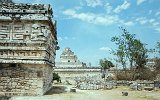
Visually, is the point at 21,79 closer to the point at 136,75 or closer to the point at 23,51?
the point at 23,51

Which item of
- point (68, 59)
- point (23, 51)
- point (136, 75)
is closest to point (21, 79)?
point (23, 51)

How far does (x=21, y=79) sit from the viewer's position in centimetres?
1614

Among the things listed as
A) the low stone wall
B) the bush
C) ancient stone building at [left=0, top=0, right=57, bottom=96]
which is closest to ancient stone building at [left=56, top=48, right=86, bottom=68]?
the bush

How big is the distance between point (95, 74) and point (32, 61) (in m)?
29.6

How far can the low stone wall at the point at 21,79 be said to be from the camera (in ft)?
52.5

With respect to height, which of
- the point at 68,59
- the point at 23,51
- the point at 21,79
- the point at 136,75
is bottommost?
the point at 21,79

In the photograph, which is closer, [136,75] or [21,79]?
[21,79]

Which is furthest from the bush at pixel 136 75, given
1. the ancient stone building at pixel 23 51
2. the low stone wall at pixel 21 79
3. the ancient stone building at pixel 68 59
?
the low stone wall at pixel 21 79

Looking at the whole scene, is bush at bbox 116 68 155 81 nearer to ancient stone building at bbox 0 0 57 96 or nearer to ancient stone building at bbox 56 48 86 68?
ancient stone building at bbox 56 48 86 68

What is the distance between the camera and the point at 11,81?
16.1m

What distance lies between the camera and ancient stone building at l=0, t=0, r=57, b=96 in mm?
16047

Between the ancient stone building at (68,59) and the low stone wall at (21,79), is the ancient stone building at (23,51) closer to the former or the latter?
the low stone wall at (21,79)

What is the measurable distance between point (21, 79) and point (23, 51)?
1557mm

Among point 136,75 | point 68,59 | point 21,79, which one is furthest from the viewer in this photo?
point 68,59
